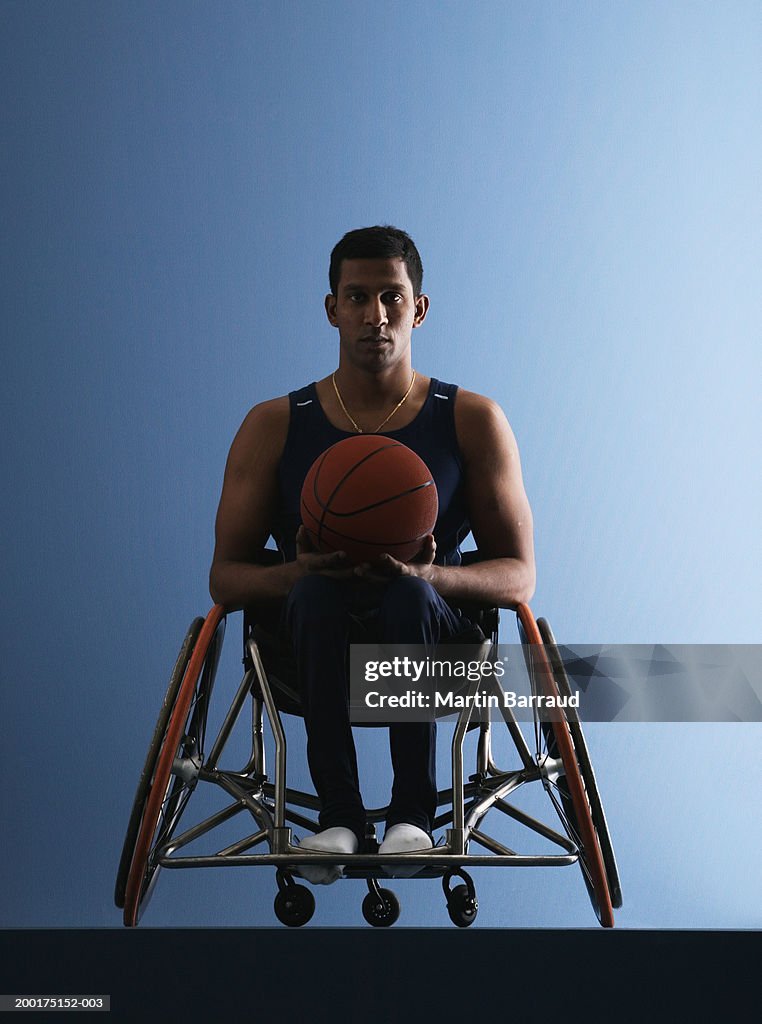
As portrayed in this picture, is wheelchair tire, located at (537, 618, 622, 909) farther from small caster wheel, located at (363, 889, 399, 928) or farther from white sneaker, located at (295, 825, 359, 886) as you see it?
small caster wheel, located at (363, 889, 399, 928)

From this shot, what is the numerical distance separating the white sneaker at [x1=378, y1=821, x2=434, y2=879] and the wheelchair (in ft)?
0.04

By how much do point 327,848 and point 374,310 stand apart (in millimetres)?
854

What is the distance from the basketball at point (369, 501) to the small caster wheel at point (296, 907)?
518 millimetres

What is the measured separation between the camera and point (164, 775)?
5.42 feet

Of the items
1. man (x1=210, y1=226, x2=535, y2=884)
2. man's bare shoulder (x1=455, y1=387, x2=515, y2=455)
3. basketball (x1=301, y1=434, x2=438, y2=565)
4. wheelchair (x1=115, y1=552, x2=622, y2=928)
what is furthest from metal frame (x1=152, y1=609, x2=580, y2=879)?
man's bare shoulder (x1=455, y1=387, x2=515, y2=455)

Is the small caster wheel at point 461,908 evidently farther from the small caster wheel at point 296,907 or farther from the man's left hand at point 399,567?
the man's left hand at point 399,567

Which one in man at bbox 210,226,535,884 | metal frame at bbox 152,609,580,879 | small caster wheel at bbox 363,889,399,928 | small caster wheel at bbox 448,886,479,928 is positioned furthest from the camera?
small caster wheel at bbox 363,889,399,928

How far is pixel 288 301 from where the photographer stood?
332 centimetres

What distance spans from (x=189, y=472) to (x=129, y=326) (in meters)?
0.41

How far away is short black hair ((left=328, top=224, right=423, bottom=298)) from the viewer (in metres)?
2.05

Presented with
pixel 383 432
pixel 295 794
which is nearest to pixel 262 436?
pixel 383 432

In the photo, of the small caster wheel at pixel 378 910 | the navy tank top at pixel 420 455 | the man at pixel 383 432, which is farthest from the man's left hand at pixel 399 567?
the small caster wheel at pixel 378 910

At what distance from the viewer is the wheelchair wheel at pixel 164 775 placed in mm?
1659
